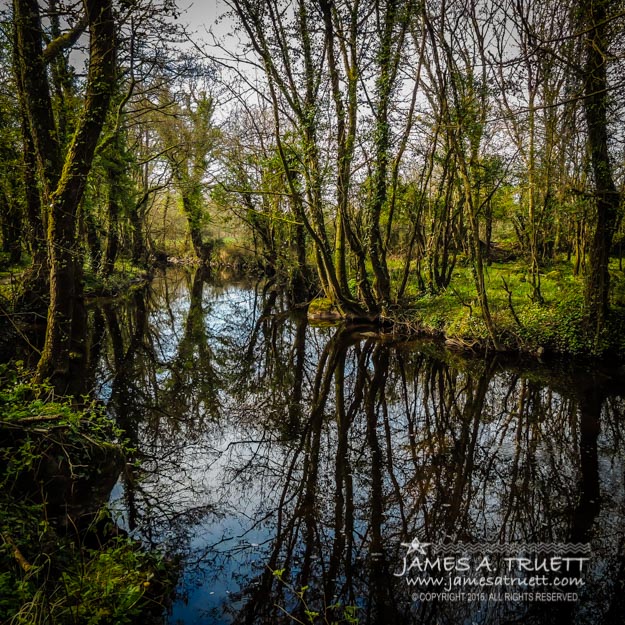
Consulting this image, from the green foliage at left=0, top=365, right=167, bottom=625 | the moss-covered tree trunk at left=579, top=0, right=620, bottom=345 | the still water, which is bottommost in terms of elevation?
the still water

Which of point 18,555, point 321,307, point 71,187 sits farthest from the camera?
point 321,307

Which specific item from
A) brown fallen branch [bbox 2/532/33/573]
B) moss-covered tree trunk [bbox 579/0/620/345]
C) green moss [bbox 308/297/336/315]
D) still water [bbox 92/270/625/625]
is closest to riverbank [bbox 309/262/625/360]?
moss-covered tree trunk [bbox 579/0/620/345]

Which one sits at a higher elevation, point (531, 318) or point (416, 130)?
point (416, 130)

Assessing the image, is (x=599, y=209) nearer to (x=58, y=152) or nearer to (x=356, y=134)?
(x=356, y=134)

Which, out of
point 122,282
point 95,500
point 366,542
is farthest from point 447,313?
point 122,282

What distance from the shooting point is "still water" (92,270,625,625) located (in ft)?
11.3

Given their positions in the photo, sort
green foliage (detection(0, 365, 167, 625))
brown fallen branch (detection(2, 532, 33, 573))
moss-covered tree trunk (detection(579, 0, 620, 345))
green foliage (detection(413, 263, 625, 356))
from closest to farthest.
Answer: green foliage (detection(0, 365, 167, 625)), brown fallen branch (detection(2, 532, 33, 573)), moss-covered tree trunk (detection(579, 0, 620, 345)), green foliage (detection(413, 263, 625, 356))

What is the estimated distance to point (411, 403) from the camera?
26.0 feet

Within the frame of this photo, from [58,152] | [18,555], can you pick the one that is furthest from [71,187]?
[18,555]

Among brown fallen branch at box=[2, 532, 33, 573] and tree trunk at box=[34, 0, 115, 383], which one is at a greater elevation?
tree trunk at box=[34, 0, 115, 383]

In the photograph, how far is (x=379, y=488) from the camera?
198 inches

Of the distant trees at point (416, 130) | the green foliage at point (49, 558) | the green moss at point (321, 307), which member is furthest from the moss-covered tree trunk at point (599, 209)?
the green foliage at point (49, 558)

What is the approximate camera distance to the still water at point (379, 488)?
344 centimetres

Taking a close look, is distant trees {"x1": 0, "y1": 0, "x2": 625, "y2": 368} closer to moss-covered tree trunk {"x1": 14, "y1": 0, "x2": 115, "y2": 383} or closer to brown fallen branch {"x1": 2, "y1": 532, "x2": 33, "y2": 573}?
moss-covered tree trunk {"x1": 14, "y1": 0, "x2": 115, "y2": 383}
